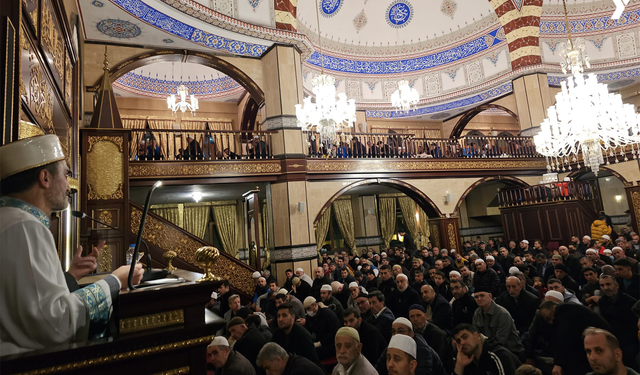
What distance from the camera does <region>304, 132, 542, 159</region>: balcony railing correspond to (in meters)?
9.72

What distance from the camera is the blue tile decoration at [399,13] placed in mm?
14258

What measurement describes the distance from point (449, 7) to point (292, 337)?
14.1 m

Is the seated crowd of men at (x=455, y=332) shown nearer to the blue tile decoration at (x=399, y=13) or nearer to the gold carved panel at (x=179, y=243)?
the gold carved panel at (x=179, y=243)

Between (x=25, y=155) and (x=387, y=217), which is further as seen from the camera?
(x=387, y=217)

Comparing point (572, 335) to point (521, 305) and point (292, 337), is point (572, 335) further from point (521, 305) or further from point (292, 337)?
point (292, 337)

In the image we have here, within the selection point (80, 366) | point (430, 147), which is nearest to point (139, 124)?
point (430, 147)

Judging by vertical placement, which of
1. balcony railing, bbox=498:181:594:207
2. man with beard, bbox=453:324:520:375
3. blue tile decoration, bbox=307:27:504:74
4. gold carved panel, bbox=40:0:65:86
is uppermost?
blue tile decoration, bbox=307:27:504:74

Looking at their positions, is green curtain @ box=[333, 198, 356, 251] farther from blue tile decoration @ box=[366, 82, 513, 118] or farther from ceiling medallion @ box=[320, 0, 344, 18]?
ceiling medallion @ box=[320, 0, 344, 18]

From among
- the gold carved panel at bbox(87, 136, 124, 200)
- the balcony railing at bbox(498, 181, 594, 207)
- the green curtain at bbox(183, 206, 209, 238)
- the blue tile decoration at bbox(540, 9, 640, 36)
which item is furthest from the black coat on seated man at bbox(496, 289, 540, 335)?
the blue tile decoration at bbox(540, 9, 640, 36)

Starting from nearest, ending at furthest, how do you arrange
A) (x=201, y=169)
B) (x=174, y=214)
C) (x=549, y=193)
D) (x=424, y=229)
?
(x=201, y=169), (x=549, y=193), (x=174, y=214), (x=424, y=229)

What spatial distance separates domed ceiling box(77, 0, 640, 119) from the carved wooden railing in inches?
164

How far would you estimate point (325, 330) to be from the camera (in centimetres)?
436

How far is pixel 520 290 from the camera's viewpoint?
4320 millimetres

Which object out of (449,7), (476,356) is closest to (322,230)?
(449,7)
